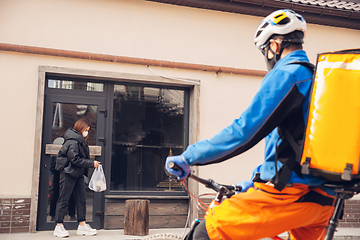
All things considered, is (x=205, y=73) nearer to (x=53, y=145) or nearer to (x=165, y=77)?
(x=165, y=77)

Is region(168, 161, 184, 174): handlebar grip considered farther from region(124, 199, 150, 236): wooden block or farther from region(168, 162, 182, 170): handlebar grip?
region(124, 199, 150, 236): wooden block

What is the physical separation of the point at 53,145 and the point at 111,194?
1.45 m

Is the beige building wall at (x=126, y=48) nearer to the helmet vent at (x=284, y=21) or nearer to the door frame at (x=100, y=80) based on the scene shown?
the door frame at (x=100, y=80)

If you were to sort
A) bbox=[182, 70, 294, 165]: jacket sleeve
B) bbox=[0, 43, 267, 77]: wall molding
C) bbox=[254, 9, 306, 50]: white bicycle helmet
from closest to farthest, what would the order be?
bbox=[182, 70, 294, 165]: jacket sleeve
bbox=[254, 9, 306, 50]: white bicycle helmet
bbox=[0, 43, 267, 77]: wall molding

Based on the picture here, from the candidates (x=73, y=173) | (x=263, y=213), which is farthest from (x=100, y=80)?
(x=263, y=213)

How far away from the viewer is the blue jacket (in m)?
1.72

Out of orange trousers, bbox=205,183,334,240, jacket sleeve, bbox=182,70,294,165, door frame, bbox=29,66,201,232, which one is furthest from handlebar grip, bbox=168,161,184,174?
door frame, bbox=29,66,201,232

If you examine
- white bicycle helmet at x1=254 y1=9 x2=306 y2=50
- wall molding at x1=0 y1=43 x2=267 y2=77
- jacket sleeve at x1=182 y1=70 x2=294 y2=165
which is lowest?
jacket sleeve at x1=182 y1=70 x2=294 y2=165

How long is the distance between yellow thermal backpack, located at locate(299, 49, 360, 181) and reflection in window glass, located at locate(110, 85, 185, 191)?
5.77 metres

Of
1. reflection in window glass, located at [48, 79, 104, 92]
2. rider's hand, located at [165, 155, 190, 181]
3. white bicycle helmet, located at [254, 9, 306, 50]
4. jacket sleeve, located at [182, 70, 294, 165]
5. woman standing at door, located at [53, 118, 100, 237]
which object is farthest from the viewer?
reflection in window glass, located at [48, 79, 104, 92]

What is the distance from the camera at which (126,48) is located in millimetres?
7117

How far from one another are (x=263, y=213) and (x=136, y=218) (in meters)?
4.85

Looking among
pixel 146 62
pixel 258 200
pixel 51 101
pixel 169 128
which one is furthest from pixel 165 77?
pixel 258 200

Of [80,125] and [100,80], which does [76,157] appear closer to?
[80,125]
